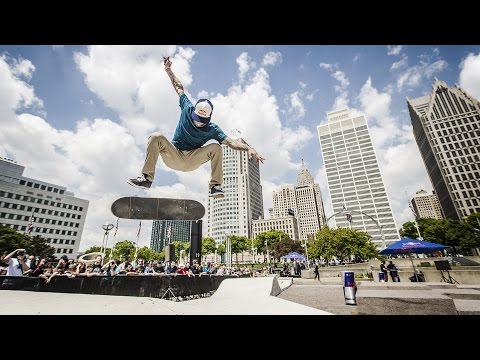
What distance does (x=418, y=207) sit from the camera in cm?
18212

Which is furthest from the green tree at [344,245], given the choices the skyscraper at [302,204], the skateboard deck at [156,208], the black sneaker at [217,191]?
the skyscraper at [302,204]

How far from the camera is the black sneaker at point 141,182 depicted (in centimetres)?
623

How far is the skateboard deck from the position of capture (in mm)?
8883

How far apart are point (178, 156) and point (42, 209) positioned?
90401 millimetres

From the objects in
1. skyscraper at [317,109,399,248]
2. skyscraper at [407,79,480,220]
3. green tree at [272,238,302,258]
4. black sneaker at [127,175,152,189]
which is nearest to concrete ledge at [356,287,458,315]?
black sneaker at [127,175,152,189]

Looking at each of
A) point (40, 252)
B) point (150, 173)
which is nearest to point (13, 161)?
point (40, 252)

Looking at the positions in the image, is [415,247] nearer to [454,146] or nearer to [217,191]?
[217,191]

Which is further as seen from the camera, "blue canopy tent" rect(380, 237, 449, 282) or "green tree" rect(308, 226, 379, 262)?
"green tree" rect(308, 226, 379, 262)

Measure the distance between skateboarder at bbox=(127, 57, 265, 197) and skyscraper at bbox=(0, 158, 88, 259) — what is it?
7615 cm

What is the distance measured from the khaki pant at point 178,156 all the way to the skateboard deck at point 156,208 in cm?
329

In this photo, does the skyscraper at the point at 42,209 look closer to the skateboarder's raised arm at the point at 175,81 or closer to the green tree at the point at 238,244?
the green tree at the point at 238,244

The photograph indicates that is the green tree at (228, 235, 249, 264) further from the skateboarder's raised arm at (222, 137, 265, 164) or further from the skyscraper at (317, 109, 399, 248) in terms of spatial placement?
the skateboarder's raised arm at (222, 137, 265, 164)
